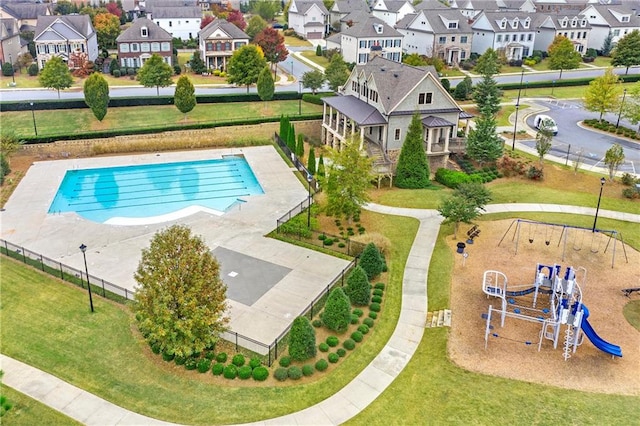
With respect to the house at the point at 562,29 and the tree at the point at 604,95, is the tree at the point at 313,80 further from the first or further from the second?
the house at the point at 562,29

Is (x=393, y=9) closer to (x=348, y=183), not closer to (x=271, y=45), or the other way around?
(x=271, y=45)

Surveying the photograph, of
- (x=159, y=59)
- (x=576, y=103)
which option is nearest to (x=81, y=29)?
(x=159, y=59)

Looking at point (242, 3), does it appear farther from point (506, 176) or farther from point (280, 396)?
point (280, 396)

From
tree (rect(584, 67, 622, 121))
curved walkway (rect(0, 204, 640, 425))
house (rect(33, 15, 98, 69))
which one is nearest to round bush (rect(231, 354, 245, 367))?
curved walkway (rect(0, 204, 640, 425))

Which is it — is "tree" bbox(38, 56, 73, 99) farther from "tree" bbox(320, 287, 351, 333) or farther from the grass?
"tree" bbox(320, 287, 351, 333)

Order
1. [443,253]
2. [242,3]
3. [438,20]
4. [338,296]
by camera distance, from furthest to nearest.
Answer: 1. [242,3]
2. [438,20]
3. [443,253]
4. [338,296]

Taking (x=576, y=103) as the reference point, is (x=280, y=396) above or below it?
below

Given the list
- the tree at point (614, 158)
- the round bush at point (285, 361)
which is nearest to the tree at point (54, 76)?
the round bush at point (285, 361)

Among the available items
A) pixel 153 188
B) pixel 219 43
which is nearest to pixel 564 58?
pixel 219 43
